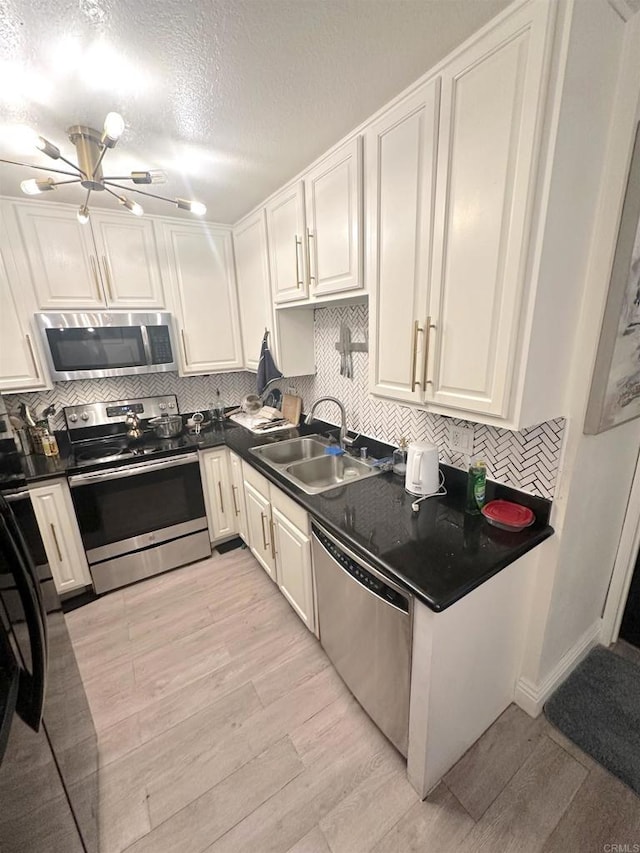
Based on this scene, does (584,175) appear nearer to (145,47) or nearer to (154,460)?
(145,47)

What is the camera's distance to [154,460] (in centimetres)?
221

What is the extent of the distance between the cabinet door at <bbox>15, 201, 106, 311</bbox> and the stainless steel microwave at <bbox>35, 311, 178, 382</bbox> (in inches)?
4.7

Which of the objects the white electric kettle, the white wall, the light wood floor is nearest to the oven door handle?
the light wood floor

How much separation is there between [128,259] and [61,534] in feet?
5.76

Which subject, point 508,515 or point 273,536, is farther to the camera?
point 273,536

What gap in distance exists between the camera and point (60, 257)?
2.02 m

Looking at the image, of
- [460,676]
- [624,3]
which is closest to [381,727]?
[460,676]

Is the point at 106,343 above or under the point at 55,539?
above

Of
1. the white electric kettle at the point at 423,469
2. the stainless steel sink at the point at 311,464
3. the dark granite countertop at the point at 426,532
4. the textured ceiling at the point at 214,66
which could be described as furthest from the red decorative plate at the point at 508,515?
the textured ceiling at the point at 214,66

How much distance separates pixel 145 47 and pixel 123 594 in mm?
2656

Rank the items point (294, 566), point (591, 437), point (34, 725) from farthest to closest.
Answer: point (294, 566)
point (591, 437)
point (34, 725)

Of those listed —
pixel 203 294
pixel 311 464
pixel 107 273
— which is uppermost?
pixel 107 273

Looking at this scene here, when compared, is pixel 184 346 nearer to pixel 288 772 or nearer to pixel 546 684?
pixel 288 772

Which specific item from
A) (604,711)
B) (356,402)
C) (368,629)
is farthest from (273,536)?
(604,711)
